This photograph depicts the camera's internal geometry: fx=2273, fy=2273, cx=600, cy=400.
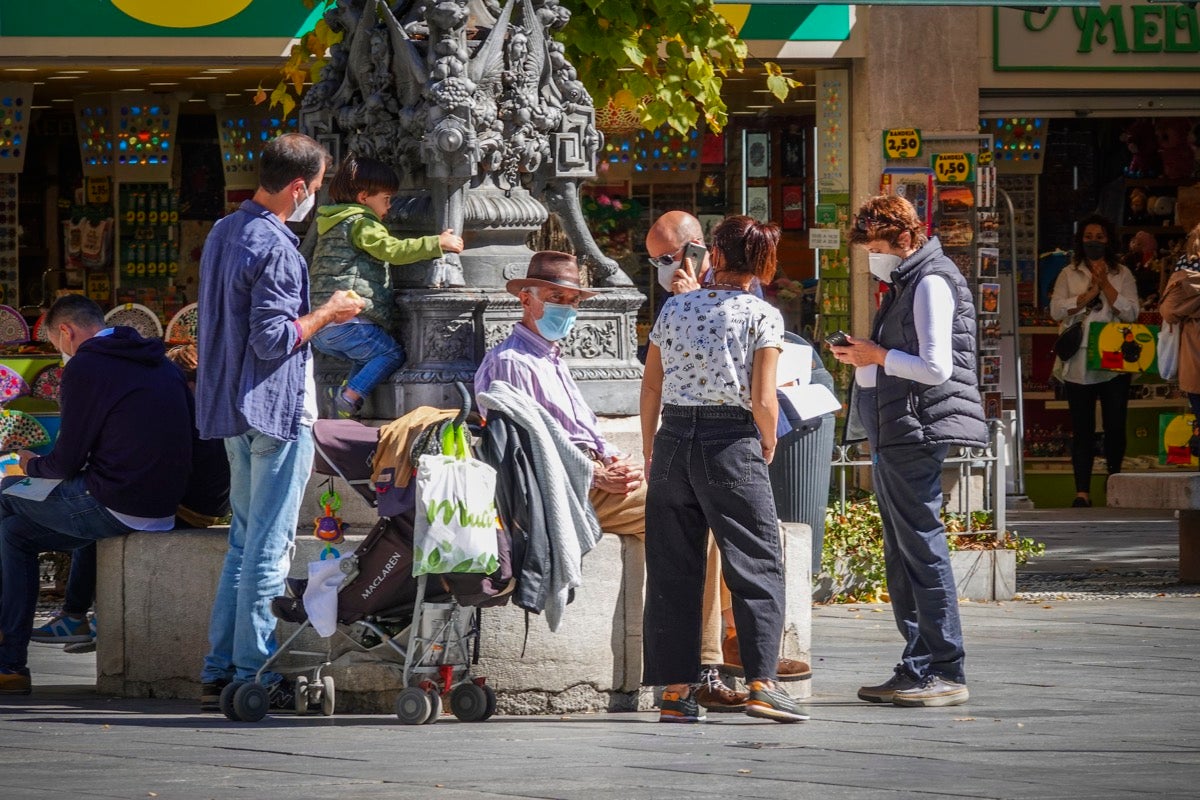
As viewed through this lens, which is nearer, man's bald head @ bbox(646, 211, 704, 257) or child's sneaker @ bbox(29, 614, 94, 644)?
man's bald head @ bbox(646, 211, 704, 257)

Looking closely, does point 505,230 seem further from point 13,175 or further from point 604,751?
point 13,175

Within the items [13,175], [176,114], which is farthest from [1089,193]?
[13,175]

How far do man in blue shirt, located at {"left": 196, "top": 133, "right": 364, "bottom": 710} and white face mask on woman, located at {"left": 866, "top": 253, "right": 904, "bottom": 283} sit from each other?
1.92 m

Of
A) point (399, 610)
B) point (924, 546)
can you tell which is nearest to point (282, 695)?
point (399, 610)

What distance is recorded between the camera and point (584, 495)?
7746 millimetres

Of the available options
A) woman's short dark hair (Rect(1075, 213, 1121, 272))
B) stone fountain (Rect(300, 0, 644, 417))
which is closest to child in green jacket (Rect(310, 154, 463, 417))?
stone fountain (Rect(300, 0, 644, 417))

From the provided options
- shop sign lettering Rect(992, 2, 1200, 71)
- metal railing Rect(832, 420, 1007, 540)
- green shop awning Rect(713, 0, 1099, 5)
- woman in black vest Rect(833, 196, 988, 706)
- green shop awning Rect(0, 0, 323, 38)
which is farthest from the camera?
shop sign lettering Rect(992, 2, 1200, 71)

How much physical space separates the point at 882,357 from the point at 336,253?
2129 mm

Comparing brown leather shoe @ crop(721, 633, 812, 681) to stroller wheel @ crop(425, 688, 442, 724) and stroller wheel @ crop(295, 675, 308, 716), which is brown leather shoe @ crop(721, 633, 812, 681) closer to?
stroller wheel @ crop(425, 688, 442, 724)

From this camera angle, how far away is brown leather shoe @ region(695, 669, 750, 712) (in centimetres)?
798

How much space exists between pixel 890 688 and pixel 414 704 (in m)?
1.79

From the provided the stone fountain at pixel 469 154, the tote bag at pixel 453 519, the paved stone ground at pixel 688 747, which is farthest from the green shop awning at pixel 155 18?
the tote bag at pixel 453 519

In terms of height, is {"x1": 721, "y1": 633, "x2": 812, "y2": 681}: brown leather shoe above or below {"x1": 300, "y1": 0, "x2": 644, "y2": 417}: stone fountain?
below

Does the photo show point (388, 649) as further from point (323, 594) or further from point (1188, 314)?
point (1188, 314)
